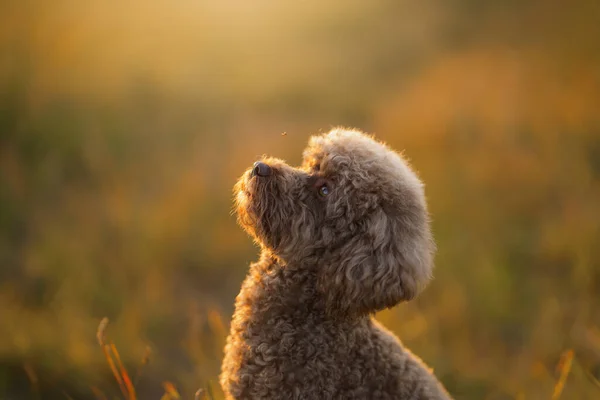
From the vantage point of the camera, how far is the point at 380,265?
2.43m

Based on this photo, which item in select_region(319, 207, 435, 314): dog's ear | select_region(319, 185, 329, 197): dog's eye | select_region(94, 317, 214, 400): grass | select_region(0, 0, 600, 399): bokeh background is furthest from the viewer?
select_region(0, 0, 600, 399): bokeh background

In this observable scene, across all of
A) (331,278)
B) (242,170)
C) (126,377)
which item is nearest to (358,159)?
(331,278)

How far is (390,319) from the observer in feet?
14.2

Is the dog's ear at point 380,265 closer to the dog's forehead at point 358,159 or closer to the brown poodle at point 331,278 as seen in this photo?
the brown poodle at point 331,278

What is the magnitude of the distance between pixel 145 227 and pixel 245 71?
353 cm

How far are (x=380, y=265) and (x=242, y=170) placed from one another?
3896 millimetres

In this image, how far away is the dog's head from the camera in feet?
7.97

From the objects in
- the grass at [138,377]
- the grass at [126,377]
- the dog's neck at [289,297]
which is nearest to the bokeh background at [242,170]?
the grass at [138,377]

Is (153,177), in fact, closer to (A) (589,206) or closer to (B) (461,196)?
(B) (461,196)

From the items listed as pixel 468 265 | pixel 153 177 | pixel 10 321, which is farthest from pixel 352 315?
pixel 153 177

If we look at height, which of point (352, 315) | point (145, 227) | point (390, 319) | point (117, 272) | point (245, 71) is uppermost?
point (245, 71)

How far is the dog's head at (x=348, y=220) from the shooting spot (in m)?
2.43

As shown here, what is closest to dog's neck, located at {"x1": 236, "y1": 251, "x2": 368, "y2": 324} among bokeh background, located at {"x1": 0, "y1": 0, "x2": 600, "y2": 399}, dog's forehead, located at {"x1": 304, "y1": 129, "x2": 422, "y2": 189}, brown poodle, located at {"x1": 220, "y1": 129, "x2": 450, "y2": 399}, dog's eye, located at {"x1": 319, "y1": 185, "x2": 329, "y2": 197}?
brown poodle, located at {"x1": 220, "y1": 129, "x2": 450, "y2": 399}

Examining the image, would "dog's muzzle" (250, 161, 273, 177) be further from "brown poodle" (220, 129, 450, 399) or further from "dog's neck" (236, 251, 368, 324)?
"dog's neck" (236, 251, 368, 324)
